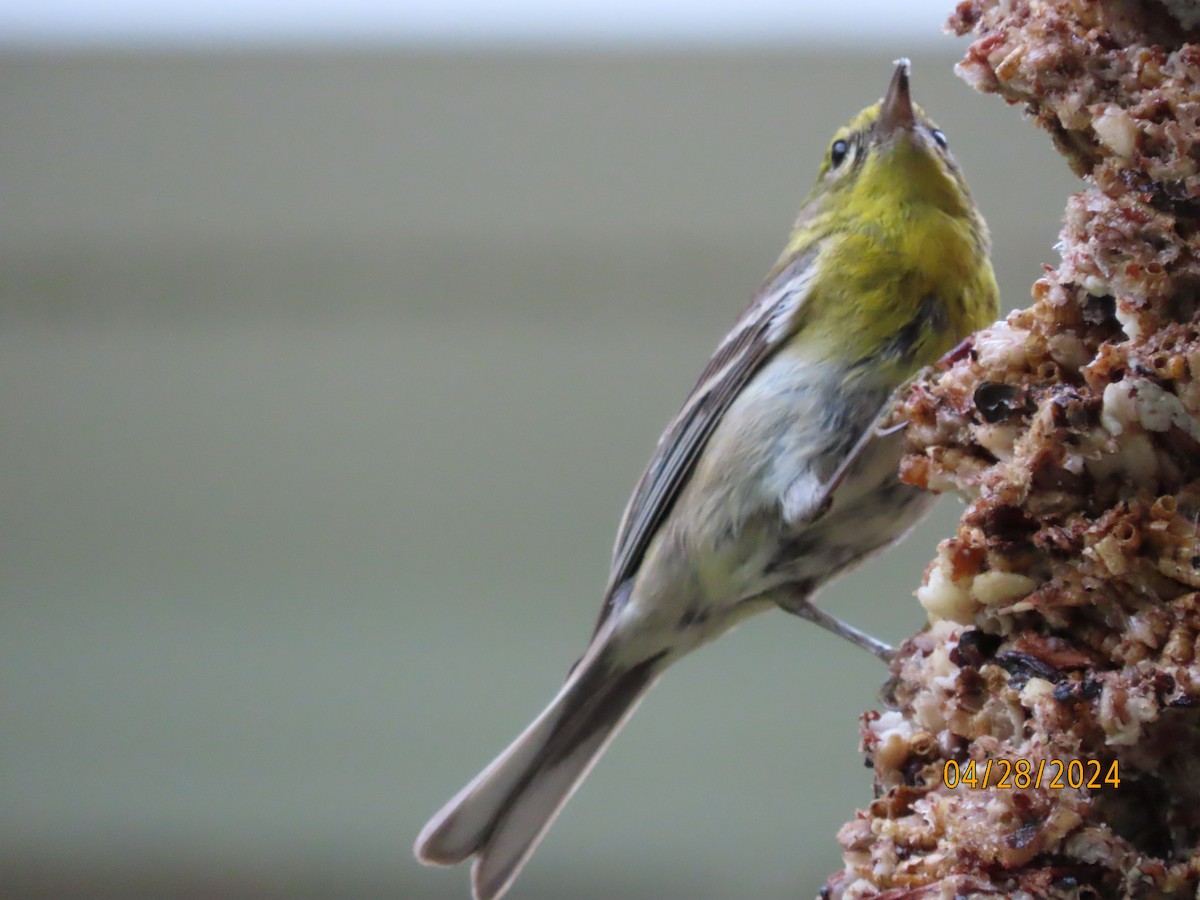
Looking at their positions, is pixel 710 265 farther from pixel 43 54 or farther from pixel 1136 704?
pixel 1136 704

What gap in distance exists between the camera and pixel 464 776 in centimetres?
222

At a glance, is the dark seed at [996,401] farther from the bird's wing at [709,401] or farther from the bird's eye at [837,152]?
the bird's eye at [837,152]

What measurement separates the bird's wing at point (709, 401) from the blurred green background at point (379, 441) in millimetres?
788

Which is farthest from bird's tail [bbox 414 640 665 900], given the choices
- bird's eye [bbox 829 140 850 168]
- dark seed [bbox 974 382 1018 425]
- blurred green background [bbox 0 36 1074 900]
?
blurred green background [bbox 0 36 1074 900]

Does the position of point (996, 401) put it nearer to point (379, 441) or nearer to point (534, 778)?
point (534, 778)

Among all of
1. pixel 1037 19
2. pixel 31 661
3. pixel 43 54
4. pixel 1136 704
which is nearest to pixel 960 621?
pixel 1136 704

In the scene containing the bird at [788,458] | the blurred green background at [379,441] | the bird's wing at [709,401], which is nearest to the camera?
the bird at [788,458]

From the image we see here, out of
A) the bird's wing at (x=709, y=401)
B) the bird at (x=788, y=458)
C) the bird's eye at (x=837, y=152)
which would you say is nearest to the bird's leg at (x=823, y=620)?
the bird at (x=788, y=458)

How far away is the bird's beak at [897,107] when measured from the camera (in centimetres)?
103

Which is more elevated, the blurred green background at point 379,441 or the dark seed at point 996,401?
the blurred green background at point 379,441

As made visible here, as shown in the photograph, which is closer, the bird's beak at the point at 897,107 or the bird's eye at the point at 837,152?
the bird's beak at the point at 897,107

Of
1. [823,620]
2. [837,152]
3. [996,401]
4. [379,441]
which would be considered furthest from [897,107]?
[379,441]

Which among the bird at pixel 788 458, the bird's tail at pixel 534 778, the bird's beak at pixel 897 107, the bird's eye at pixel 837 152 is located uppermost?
the bird's eye at pixel 837 152

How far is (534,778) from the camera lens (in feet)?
3.57
